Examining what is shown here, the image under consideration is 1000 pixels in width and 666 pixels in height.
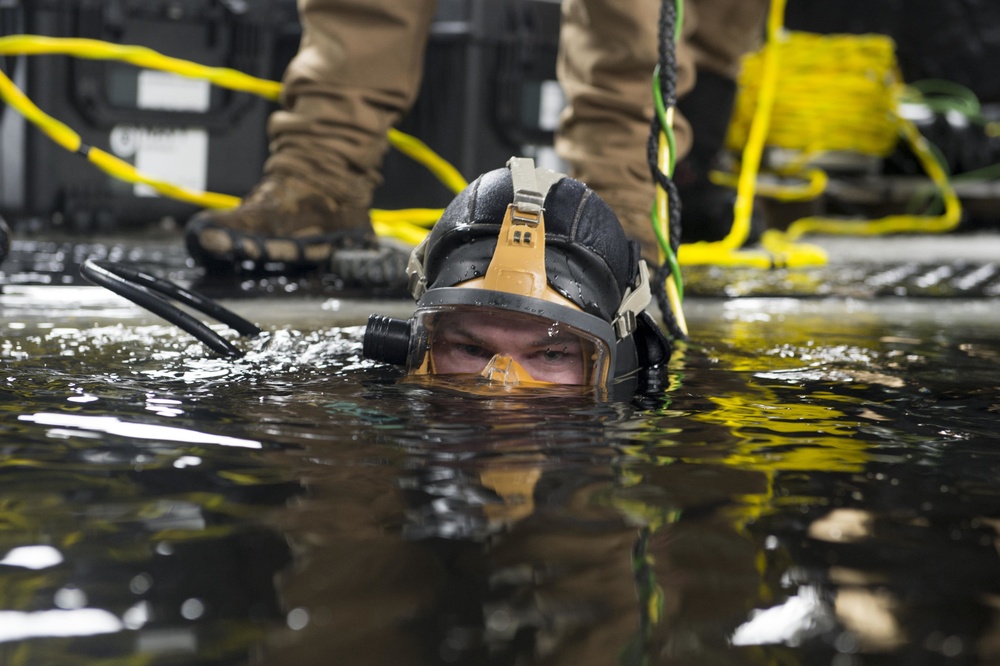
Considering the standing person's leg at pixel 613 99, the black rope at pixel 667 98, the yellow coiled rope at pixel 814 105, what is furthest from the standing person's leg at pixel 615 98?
the yellow coiled rope at pixel 814 105

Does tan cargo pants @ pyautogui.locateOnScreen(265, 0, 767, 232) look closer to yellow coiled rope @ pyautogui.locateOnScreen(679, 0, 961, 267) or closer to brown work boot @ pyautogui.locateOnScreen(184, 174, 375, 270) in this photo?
brown work boot @ pyautogui.locateOnScreen(184, 174, 375, 270)

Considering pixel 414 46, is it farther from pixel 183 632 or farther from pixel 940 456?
pixel 183 632

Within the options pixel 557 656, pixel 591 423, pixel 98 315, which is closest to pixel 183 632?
pixel 557 656

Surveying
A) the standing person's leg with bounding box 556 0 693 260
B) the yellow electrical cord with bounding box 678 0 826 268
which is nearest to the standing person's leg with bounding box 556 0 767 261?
the standing person's leg with bounding box 556 0 693 260

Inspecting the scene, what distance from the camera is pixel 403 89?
9.85 feet

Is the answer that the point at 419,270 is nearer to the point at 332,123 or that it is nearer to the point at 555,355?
the point at 555,355

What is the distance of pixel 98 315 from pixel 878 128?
462 centimetres

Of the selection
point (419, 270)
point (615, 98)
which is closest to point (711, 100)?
point (615, 98)

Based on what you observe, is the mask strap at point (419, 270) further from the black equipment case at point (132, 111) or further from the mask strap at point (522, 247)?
the black equipment case at point (132, 111)

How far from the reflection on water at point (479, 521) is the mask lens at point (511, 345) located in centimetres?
8

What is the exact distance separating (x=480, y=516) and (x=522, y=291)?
52 centimetres

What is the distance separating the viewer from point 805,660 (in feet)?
2.12

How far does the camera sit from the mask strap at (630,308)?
1511mm

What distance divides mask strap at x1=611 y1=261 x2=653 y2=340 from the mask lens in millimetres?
74
